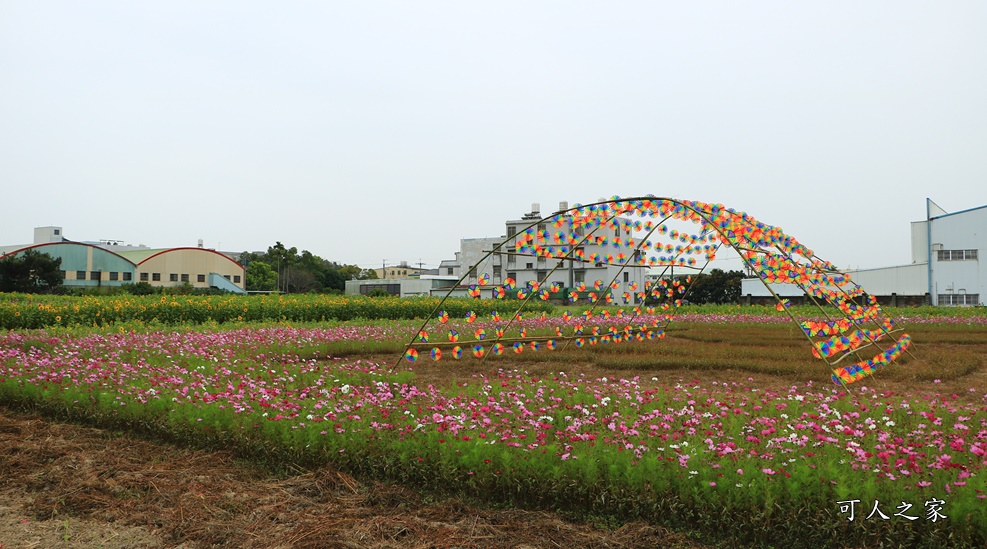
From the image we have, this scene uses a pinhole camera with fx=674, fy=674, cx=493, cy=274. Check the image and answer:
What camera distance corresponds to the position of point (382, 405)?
249 inches

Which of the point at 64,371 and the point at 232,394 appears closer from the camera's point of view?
the point at 232,394

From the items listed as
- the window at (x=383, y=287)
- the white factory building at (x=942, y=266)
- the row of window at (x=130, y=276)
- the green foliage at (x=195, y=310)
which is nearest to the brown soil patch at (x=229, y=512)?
the green foliage at (x=195, y=310)

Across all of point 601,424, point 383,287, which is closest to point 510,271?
point 383,287

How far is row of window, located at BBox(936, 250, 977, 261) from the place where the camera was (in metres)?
31.2

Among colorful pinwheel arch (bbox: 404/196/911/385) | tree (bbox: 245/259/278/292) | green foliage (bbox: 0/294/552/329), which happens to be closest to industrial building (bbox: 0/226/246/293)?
tree (bbox: 245/259/278/292)

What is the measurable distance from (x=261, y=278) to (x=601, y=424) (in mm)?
57485

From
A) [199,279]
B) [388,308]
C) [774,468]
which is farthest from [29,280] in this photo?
[774,468]

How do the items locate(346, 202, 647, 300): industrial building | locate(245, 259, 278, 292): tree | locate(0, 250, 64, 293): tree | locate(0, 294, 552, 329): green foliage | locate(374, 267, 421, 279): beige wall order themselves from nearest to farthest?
locate(0, 294, 552, 329): green foliage → locate(0, 250, 64, 293): tree → locate(346, 202, 647, 300): industrial building → locate(245, 259, 278, 292): tree → locate(374, 267, 421, 279): beige wall

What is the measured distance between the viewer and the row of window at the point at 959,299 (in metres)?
31.0

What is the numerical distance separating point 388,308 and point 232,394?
15.4 meters

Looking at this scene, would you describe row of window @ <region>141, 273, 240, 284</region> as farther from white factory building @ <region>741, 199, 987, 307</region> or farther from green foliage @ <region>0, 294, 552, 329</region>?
white factory building @ <region>741, 199, 987, 307</region>

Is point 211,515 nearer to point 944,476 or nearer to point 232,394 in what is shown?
point 232,394

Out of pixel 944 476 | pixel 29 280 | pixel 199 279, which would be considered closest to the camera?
pixel 944 476

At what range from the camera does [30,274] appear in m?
36.6
